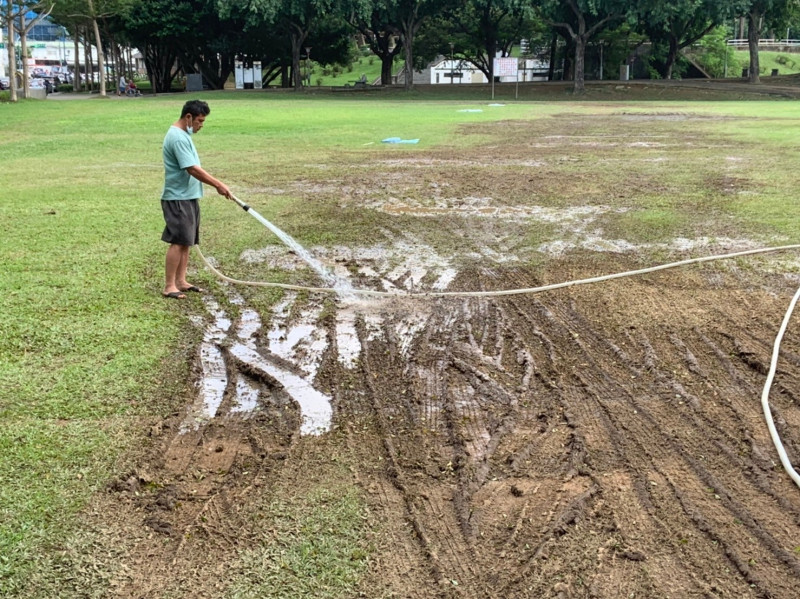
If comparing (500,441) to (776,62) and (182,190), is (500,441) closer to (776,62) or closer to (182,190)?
(182,190)

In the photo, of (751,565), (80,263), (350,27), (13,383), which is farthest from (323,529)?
(350,27)

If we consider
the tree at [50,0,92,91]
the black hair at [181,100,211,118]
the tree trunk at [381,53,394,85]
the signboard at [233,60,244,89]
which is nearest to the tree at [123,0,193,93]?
the tree at [50,0,92,91]

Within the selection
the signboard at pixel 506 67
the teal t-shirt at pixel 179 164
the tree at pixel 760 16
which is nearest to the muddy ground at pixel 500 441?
the teal t-shirt at pixel 179 164

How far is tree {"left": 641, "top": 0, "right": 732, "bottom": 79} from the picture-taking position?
40156 mm

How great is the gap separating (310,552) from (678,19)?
4982 centimetres

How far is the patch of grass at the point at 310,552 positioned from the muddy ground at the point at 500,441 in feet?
0.23

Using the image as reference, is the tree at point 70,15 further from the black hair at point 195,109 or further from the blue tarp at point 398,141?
the black hair at point 195,109

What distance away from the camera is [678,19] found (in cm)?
4684

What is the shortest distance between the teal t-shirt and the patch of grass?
3475 millimetres

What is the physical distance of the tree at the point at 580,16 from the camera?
41.4m

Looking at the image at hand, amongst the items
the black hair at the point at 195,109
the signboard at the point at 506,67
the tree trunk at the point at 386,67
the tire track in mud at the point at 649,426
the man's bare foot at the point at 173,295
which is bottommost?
the tire track in mud at the point at 649,426

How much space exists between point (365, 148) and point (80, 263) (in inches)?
→ 402

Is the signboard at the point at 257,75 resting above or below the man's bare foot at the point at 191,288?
above

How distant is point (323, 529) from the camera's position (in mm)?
3309
